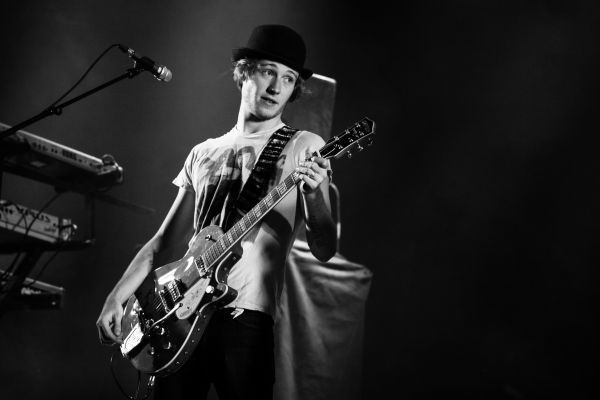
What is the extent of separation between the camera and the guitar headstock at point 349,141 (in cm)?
221

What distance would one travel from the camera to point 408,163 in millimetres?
4801

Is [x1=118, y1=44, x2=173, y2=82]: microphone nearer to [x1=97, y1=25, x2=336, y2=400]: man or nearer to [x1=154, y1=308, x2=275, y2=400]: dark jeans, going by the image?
[x1=97, y1=25, x2=336, y2=400]: man

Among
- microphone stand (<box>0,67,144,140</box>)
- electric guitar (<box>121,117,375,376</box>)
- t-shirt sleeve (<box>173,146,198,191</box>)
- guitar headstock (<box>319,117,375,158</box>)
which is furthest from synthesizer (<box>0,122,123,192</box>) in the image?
guitar headstock (<box>319,117,375,158</box>)

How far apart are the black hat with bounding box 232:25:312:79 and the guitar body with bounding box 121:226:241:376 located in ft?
2.89

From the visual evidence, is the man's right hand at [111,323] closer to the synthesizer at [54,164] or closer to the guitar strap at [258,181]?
the guitar strap at [258,181]

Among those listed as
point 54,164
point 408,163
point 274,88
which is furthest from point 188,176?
point 408,163

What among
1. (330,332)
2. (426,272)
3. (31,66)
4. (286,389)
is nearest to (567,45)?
(426,272)

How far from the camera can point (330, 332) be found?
3.43 meters

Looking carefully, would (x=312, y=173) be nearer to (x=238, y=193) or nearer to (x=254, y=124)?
(x=238, y=193)

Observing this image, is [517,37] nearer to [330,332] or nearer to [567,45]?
[567,45]

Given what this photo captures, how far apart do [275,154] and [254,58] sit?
0.55 metres

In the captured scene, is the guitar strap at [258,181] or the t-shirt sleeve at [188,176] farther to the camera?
the t-shirt sleeve at [188,176]

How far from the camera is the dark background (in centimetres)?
435

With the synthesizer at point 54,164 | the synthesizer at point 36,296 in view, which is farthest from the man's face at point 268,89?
the synthesizer at point 36,296
